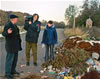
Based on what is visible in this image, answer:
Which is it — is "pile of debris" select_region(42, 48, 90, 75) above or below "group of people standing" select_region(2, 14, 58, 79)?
below

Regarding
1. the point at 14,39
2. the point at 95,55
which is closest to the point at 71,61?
the point at 95,55

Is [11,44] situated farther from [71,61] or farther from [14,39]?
[71,61]

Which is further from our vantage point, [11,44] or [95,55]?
[95,55]

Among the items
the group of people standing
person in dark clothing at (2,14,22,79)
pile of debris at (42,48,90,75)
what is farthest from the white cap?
person in dark clothing at (2,14,22,79)

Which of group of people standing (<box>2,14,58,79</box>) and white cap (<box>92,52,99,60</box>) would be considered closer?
group of people standing (<box>2,14,58,79</box>)

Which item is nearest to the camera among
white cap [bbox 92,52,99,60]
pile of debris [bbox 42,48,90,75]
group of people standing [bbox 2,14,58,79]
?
group of people standing [bbox 2,14,58,79]

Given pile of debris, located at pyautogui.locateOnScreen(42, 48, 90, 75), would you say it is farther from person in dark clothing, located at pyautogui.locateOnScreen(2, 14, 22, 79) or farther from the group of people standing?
person in dark clothing, located at pyautogui.locateOnScreen(2, 14, 22, 79)

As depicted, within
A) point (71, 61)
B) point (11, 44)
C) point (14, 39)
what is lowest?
point (71, 61)

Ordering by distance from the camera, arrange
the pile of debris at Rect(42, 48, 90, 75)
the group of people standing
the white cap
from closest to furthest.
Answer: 1. the group of people standing
2. the pile of debris at Rect(42, 48, 90, 75)
3. the white cap

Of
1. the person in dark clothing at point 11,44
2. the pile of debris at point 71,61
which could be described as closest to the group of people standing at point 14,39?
the person in dark clothing at point 11,44

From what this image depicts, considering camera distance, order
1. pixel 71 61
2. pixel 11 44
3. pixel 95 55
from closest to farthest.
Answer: pixel 11 44 < pixel 71 61 < pixel 95 55

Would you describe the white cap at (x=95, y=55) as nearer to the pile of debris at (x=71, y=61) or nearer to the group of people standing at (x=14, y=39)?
the pile of debris at (x=71, y=61)

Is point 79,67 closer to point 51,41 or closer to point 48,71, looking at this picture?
point 48,71

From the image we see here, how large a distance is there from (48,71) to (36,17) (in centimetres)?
206
